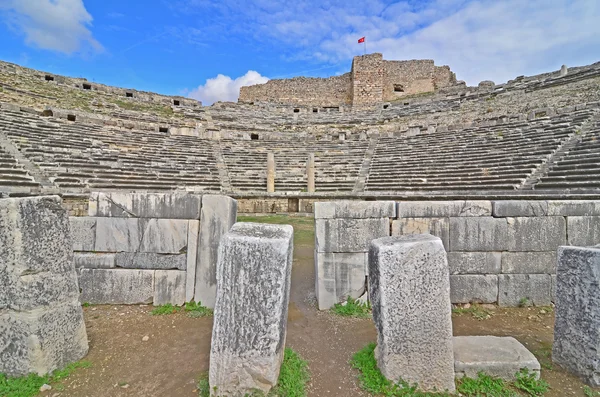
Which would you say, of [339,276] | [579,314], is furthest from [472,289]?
[339,276]

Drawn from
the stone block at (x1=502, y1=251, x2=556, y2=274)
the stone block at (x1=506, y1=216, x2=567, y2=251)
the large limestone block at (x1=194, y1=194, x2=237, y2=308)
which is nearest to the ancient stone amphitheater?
the stone block at (x1=506, y1=216, x2=567, y2=251)

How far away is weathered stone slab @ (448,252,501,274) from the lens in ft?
13.0

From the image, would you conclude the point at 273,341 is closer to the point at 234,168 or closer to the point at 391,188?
the point at 391,188

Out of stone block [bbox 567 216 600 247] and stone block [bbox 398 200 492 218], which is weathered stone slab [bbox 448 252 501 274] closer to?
stone block [bbox 398 200 492 218]

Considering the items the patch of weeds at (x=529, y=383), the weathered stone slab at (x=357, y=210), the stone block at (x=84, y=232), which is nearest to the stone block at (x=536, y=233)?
the weathered stone slab at (x=357, y=210)

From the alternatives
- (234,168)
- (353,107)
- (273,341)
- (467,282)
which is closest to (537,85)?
(353,107)

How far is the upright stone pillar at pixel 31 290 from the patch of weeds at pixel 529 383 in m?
4.10

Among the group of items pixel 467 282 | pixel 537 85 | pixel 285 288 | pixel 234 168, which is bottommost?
pixel 467 282

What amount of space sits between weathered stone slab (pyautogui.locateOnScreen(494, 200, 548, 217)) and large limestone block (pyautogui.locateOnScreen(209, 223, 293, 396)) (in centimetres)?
349

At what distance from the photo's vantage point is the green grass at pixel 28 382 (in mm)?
2260

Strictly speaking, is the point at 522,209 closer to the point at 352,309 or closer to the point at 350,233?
the point at 350,233

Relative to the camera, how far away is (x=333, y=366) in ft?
8.92

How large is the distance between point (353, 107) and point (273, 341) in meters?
28.2

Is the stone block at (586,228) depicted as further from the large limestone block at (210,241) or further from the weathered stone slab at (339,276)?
the large limestone block at (210,241)
